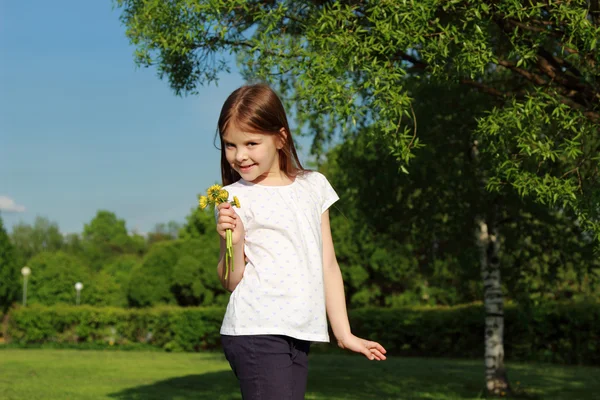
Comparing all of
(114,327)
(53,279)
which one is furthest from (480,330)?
(53,279)

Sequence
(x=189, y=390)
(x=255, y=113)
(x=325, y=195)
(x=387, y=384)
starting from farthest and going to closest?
(x=387, y=384), (x=189, y=390), (x=325, y=195), (x=255, y=113)

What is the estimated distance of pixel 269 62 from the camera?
8336 mm

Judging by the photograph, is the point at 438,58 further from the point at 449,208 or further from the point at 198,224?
the point at 198,224

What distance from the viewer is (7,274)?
40406 mm

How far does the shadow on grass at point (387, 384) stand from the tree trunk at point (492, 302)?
420mm

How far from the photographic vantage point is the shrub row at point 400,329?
23.5m

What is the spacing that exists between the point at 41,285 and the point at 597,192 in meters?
55.6

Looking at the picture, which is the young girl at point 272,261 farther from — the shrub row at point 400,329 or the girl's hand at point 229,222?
the shrub row at point 400,329

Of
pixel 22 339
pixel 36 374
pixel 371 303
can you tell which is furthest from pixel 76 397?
pixel 371 303

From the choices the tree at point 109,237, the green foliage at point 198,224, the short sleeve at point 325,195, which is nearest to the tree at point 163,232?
the tree at point 109,237

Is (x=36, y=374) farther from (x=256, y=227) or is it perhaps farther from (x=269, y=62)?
(x=256, y=227)

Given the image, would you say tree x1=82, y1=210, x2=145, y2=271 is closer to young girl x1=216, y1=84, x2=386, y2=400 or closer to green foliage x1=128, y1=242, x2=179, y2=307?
green foliage x1=128, y1=242, x2=179, y2=307

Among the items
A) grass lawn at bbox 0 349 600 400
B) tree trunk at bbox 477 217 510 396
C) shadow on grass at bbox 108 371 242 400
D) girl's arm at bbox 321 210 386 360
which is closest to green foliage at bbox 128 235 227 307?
grass lawn at bbox 0 349 600 400

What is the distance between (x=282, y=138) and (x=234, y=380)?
1410cm
